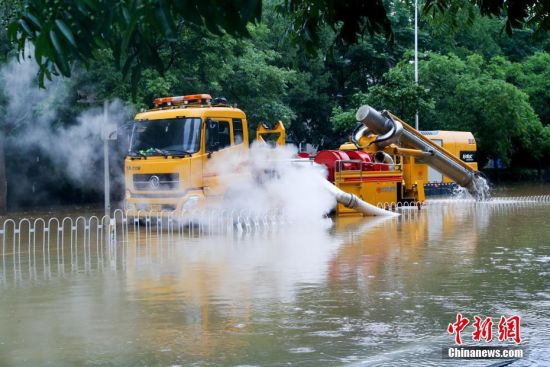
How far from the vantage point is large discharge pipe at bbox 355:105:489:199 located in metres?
26.4

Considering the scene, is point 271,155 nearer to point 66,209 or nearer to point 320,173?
point 320,173

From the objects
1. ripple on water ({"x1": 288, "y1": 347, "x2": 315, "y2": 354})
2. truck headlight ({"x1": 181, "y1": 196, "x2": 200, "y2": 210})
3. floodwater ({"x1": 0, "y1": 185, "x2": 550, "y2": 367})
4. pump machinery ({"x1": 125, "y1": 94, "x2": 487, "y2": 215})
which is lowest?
ripple on water ({"x1": 288, "y1": 347, "x2": 315, "y2": 354})

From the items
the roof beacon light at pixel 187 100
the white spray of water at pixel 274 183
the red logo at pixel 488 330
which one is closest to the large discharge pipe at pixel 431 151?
the white spray of water at pixel 274 183

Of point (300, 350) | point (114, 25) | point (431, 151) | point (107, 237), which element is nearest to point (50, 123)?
point (107, 237)

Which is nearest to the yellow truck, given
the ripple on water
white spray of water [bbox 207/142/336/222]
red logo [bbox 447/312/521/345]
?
white spray of water [bbox 207/142/336/222]

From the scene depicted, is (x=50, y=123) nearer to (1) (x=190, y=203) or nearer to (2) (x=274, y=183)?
(2) (x=274, y=183)

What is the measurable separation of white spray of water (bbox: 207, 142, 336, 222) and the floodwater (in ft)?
11.9

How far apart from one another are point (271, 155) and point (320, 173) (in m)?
1.95

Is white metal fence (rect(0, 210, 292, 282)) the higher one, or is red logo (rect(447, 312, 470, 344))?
white metal fence (rect(0, 210, 292, 282))

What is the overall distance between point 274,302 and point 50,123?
19.1 m

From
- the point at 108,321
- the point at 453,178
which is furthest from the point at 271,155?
the point at 108,321

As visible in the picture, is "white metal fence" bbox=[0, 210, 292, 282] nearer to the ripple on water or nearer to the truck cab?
the truck cab

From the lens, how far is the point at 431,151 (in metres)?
28.5

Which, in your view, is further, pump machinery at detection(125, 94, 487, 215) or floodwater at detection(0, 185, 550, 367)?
pump machinery at detection(125, 94, 487, 215)
